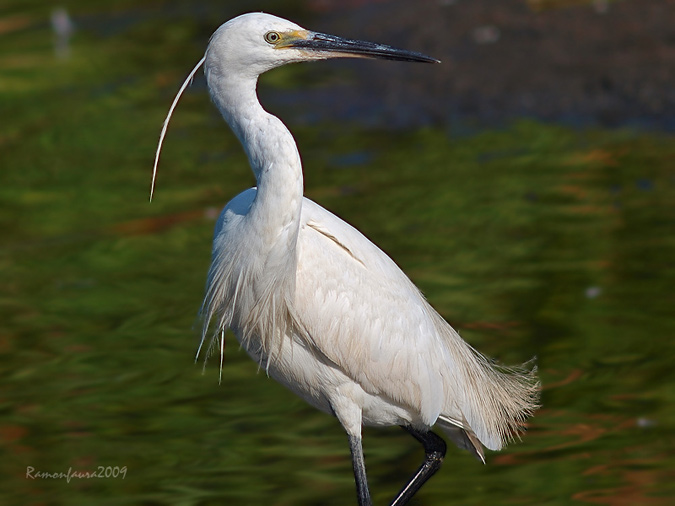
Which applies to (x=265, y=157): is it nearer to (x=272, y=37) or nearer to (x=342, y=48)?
(x=272, y=37)

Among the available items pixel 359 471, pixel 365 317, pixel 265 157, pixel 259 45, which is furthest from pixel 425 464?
pixel 259 45

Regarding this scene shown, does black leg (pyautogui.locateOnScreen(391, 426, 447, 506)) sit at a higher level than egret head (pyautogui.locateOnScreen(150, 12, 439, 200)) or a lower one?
lower

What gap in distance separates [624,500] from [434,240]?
319cm

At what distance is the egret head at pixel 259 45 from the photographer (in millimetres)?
3771

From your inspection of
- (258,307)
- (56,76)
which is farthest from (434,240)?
(56,76)

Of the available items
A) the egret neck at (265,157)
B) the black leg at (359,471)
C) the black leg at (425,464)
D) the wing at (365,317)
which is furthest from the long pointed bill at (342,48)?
the black leg at (425,464)

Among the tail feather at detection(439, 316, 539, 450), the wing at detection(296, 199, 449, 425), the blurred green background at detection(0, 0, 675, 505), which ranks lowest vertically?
the blurred green background at detection(0, 0, 675, 505)

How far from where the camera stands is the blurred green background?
5.02 meters

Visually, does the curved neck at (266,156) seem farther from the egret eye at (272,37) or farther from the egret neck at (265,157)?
the egret eye at (272,37)

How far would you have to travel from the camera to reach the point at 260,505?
15.4 ft

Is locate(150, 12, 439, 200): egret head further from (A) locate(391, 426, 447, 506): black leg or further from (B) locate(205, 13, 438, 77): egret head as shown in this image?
(A) locate(391, 426, 447, 506): black leg

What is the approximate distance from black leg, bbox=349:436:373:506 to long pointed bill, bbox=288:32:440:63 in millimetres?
1567

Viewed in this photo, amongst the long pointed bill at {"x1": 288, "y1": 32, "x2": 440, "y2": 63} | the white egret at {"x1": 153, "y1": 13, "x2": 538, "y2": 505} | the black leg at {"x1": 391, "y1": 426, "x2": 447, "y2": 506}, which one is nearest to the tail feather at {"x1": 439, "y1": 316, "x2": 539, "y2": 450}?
the white egret at {"x1": 153, "y1": 13, "x2": 538, "y2": 505}

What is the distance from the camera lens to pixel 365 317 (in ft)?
13.6
